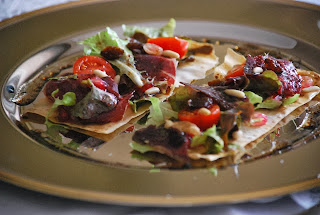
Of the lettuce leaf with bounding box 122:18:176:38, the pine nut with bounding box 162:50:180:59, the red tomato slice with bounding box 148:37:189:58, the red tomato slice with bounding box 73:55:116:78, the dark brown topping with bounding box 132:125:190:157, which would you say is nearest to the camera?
the dark brown topping with bounding box 132:125:190:157

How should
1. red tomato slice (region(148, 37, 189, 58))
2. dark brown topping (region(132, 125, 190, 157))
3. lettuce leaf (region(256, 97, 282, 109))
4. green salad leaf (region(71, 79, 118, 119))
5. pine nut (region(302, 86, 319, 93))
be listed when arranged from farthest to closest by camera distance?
red tomato slice (region(148, 37, 189, 58)) → pine nut (region(302, 86, 319, 93)) → lettuce leaf (region(256, 97, 282, 109)) → green salad leaf (region(71, 79, 118, 119)) → dark brown topping (region(132, 125, 190, 157))

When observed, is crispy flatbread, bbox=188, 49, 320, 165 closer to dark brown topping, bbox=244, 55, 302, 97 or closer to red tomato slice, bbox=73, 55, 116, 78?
dark brown topping, bbox=244, 55, 302, 97

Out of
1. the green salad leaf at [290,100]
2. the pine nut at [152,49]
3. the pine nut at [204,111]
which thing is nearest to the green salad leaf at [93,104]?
the pine nut at [204,111]

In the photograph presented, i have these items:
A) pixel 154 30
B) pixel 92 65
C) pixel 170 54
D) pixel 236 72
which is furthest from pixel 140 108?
pixel 154 30

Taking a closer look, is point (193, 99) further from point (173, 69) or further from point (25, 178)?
point (25, 178)

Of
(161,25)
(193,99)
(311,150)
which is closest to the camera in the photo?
(311,150)

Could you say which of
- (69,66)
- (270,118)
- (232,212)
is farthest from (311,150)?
(69,66)

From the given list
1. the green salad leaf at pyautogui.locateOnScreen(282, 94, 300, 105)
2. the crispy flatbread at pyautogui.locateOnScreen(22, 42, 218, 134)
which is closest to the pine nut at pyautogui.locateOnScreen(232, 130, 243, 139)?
the green salad leaf at pyautogui.locateOnScreen(282, 94, 300, 105)
